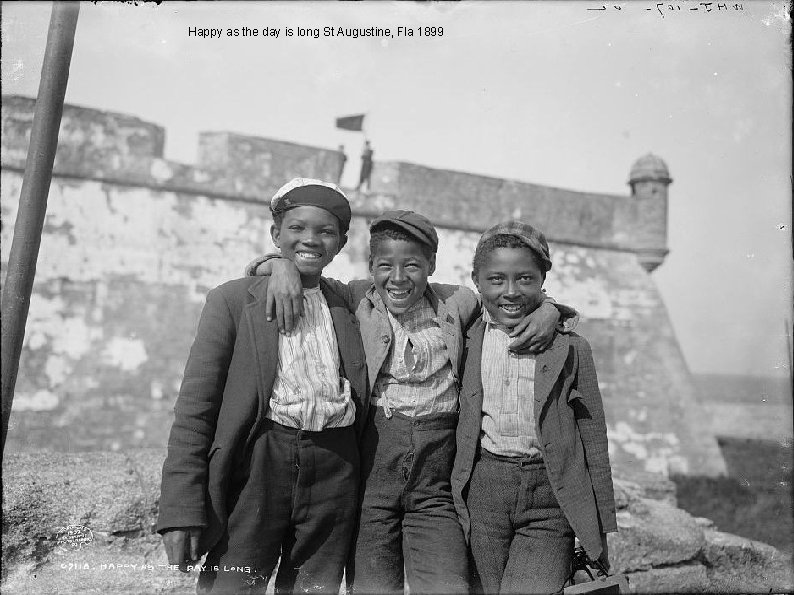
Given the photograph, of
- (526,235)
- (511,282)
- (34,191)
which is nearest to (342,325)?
(511,282)

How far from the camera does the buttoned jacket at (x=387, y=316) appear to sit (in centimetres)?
249

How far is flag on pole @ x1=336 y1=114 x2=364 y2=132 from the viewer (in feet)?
27.9

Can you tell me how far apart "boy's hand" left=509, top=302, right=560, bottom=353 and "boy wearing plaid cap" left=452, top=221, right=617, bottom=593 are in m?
0.04

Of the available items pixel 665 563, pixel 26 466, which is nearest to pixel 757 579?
pixel 665 563

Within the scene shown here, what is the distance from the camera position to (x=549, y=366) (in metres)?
2.49

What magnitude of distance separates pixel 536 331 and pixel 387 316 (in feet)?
1.95

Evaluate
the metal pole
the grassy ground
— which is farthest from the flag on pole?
the grassy ground

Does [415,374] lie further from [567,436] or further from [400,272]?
[567,436]

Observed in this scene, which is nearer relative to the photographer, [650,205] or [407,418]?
[407,418]

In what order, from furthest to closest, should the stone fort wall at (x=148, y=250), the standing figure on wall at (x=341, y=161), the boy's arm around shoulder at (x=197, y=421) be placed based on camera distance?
the standing figure on wall at (x=341, y=161), the stone fort wall at (x=148, y=250), the boy's arm around shoulder at (x=197, y=421)

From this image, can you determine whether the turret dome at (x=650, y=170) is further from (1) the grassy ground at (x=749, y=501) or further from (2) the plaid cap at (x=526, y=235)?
(2) the plaid cap at (x=526, y=235)

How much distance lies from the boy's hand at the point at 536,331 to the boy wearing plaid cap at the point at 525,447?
42 millimetres

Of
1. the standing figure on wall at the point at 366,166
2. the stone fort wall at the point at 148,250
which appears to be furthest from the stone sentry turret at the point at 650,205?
the standing figure on wall at the point at 366,166

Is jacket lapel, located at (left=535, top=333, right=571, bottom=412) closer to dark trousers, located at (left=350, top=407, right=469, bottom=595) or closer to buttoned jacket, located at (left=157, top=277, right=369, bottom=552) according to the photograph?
dark trousers, located at (left=350, top=407, right=469, bottom=595)
